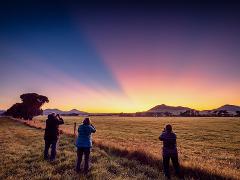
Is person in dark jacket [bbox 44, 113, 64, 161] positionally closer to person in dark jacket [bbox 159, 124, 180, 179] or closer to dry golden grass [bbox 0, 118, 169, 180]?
dry golden grass [bbox 0, 118, 169, 180]

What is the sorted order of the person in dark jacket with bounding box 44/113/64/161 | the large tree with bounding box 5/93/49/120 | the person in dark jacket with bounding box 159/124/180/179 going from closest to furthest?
1. the person in dark jacket with bounding box 159/124/180/179
2. the person in dark jacket with bounding box 44/113/64/161
3. the large tree with bounding box 5/93/49/120

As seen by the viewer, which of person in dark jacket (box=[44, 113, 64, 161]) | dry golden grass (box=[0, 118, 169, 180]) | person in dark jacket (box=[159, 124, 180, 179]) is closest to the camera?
dry golden grass (box=[0, 118, 169, 180])

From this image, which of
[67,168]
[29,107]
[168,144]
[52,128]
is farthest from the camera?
[29,107]

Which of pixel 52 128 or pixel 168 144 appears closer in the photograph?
pixel 168 144

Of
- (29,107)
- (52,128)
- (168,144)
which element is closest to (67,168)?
(52,128)

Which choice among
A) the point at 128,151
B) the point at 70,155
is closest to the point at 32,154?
the point at 70,155

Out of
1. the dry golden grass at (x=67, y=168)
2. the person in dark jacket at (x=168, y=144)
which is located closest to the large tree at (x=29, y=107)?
the dry golden grass at (x=67, y=168)

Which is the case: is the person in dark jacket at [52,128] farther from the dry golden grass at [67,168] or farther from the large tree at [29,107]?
the large tree at [29,107]

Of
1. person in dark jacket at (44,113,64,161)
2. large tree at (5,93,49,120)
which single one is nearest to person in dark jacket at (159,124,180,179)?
person in dark jacket at (44,113,64,161)

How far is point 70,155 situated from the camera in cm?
1516

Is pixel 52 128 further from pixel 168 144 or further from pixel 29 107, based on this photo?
pixel 29 107

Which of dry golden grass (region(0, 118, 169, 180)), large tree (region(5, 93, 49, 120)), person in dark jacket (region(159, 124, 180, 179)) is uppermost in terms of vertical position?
large tree (region(5, 93, 49, 120))

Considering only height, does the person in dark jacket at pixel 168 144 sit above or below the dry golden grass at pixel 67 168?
above

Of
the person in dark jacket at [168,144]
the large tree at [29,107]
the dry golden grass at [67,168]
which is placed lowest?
the dry golden grass at [67,168]
